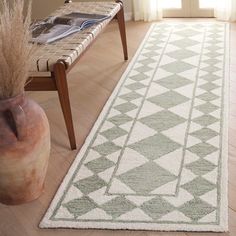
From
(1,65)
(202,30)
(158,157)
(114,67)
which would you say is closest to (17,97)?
(1,65)

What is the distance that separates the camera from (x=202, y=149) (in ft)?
6.49

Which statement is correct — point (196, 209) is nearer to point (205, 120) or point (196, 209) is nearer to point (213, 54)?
point (205, 120)

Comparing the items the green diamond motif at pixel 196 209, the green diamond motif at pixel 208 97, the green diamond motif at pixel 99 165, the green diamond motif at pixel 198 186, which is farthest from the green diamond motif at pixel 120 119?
the green diamond motif at pixel 196 209

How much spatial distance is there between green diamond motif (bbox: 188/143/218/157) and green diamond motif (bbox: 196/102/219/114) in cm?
34

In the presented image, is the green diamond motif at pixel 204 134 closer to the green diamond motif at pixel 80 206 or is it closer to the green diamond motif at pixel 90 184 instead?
the green diamond motif at pixel 90 184

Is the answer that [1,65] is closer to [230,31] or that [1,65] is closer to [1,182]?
[1,182]

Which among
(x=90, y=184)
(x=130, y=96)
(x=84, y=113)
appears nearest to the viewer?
(x=90, y=184)

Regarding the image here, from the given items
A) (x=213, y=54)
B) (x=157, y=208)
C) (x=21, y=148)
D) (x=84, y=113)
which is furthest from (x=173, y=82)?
(x=21, y=148)

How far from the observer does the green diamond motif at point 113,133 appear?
2.15 m

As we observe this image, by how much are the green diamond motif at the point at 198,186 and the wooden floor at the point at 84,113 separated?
0.09 meters

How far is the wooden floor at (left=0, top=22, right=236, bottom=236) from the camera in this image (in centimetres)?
163

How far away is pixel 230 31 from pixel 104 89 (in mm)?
1331

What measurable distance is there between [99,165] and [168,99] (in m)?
0.72

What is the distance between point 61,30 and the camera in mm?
2375
